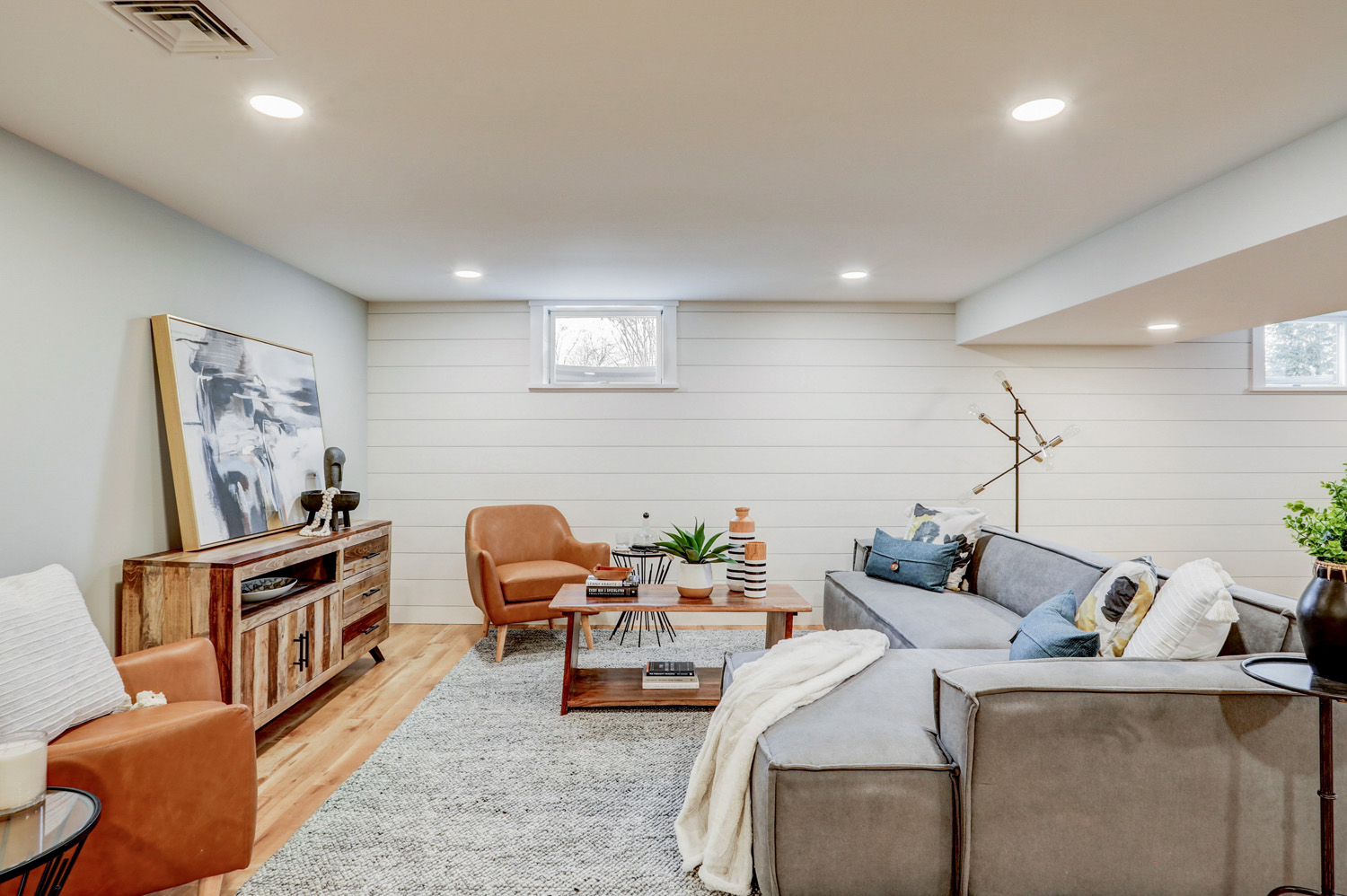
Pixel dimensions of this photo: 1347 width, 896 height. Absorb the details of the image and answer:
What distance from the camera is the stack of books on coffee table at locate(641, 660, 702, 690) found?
346 centimetres

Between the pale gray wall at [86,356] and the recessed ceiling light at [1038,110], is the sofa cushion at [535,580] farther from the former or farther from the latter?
the recessed ceiling light at [1038,110]

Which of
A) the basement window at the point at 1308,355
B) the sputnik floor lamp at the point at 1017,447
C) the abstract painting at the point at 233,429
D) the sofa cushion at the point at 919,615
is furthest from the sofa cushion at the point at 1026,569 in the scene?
the abstract painting at the point at 233,429

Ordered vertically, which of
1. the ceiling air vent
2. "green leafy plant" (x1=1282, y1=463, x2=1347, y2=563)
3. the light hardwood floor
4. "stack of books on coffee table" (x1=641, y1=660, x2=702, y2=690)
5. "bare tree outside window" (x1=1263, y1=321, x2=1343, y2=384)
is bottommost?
the light hardwood floor

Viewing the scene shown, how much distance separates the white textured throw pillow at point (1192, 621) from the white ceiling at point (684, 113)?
140cm

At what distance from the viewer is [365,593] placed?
12.8 feet

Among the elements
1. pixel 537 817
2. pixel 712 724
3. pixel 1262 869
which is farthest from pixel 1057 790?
pixel 537 817

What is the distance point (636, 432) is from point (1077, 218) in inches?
117

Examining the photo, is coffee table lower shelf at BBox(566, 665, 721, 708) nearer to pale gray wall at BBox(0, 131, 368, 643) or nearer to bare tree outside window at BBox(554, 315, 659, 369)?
pale gray wall at BBox(0, 131, 368, 643)

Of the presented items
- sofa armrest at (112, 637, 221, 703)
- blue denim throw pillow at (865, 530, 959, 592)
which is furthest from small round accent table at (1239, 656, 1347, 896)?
sofa armrest at (112, 637, 221, 703)

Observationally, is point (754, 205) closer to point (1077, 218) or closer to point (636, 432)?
point (1077, 218)

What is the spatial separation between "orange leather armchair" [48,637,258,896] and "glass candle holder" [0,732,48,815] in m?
0.25

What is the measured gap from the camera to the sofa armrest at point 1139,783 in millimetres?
1778

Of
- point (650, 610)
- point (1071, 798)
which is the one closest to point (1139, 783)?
point (1071, 798)

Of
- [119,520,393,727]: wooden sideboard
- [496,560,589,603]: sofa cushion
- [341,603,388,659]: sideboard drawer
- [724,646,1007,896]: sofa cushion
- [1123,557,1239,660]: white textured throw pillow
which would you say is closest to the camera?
[724,646,1007,896]: sofa cushion
